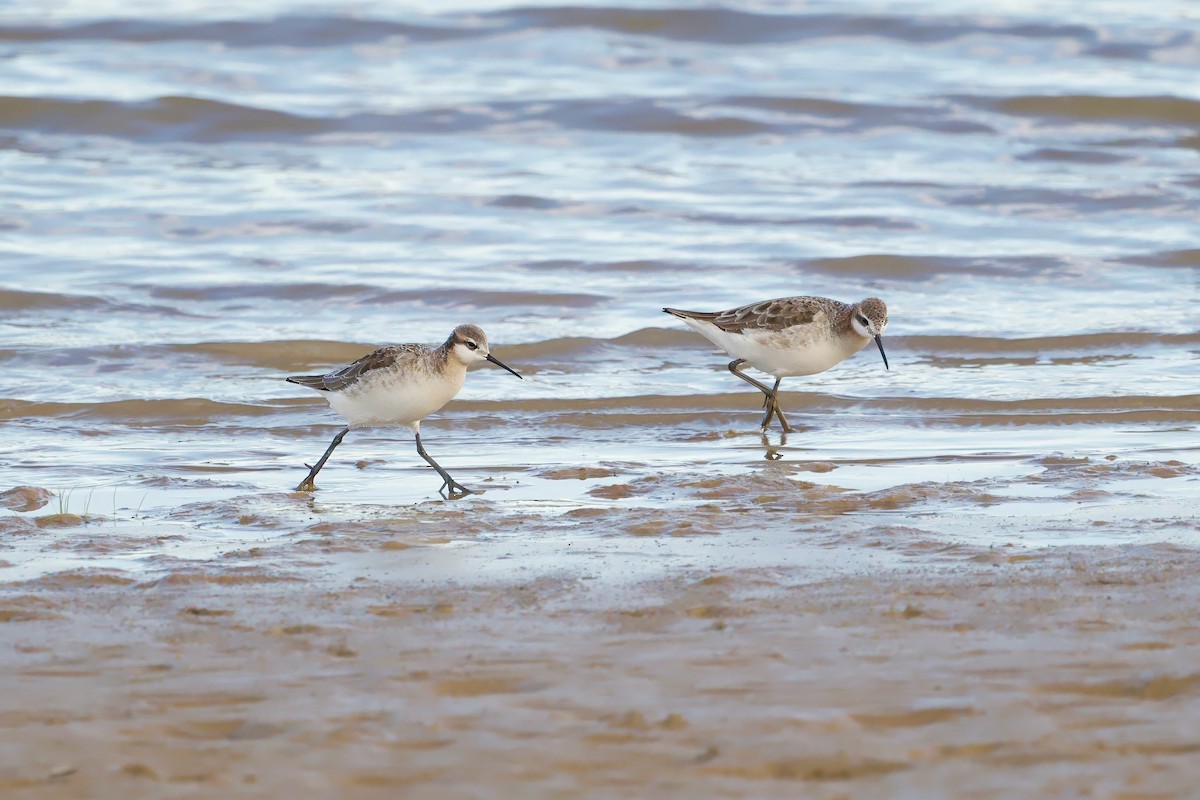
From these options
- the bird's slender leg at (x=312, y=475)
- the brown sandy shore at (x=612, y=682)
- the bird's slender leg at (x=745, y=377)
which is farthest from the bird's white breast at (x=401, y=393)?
the bird's slender leg at (x=745, y=377)

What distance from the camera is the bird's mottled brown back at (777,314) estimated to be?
1062 centimetres

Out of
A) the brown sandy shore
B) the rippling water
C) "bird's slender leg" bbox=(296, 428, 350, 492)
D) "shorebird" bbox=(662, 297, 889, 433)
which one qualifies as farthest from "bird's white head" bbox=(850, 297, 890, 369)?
the brown sandy shore

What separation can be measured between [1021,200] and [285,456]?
11.5 meters

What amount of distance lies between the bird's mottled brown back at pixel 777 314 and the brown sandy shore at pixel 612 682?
15.8 feet

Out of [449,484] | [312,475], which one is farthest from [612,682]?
[312,475]

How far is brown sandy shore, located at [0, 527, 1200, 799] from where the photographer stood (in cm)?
398

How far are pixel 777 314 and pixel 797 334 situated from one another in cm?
25

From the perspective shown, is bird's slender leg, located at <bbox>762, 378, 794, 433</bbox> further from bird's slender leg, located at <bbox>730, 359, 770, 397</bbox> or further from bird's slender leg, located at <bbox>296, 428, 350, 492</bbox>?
bird's slender leg, located at <bbox>296, 428, 350, 492</bbox>

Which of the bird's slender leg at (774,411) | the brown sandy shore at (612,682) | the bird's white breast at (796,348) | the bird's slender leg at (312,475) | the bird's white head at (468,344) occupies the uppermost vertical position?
the bird's white head at (468,344)

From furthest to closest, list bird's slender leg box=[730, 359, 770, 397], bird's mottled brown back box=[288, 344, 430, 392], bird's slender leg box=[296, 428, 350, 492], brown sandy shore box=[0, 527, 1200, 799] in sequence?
bird's slender leg box=[730, 359, 770, 397]
bird's mottled brown back box=[288, 344, 430, 392]
bird's slender leg box=[296, 428, 350, 492]
brown sandy shore box=[0, 527, 1200, 799]

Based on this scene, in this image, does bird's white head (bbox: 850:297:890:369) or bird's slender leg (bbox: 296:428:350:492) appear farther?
bird's white head (bbox: 850:297:890:369)

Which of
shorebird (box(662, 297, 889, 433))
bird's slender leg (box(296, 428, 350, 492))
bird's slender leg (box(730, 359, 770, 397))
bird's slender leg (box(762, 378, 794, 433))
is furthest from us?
bird's slender leg (box(730, 359, 770, 397))

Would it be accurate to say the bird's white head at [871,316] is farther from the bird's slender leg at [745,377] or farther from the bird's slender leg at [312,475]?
the bird's slender leg at [312,475]

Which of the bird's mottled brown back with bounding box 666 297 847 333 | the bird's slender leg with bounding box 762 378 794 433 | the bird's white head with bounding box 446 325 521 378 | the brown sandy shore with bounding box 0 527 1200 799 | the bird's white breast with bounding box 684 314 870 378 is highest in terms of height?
the bird's white head with bounding box 446 325 521 378
